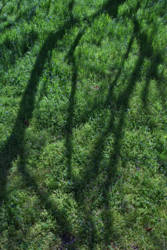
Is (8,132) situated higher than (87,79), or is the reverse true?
(87,79)

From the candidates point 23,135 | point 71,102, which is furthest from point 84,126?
point 23,135

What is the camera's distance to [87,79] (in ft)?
13.4

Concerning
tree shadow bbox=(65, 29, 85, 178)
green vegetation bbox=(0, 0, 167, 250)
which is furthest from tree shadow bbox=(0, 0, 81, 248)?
tree shadow bbox=(65, 29, 85, 178)

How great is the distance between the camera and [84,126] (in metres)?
3.64

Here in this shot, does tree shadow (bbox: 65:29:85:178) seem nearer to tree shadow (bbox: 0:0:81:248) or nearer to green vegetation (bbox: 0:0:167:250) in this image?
green vegetation (bbox: 0:0:167:250)

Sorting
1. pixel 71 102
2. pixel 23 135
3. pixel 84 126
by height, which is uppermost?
pixel 71 102

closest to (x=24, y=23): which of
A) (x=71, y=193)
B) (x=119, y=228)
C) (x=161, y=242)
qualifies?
(x=71, y=193)

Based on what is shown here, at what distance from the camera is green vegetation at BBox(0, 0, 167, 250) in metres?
2.93

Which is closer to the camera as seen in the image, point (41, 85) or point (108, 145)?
point (108, 145)

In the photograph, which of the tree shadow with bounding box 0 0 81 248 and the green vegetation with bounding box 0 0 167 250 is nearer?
the green vegetation with bounding box 0 0 167 250

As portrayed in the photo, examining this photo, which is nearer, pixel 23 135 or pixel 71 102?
pixel 23 135

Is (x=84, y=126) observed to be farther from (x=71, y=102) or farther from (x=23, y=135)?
(x=23, y=135)

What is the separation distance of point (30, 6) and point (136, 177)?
13.5 ft

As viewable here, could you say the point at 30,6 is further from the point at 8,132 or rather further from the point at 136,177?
the point at 136,177
